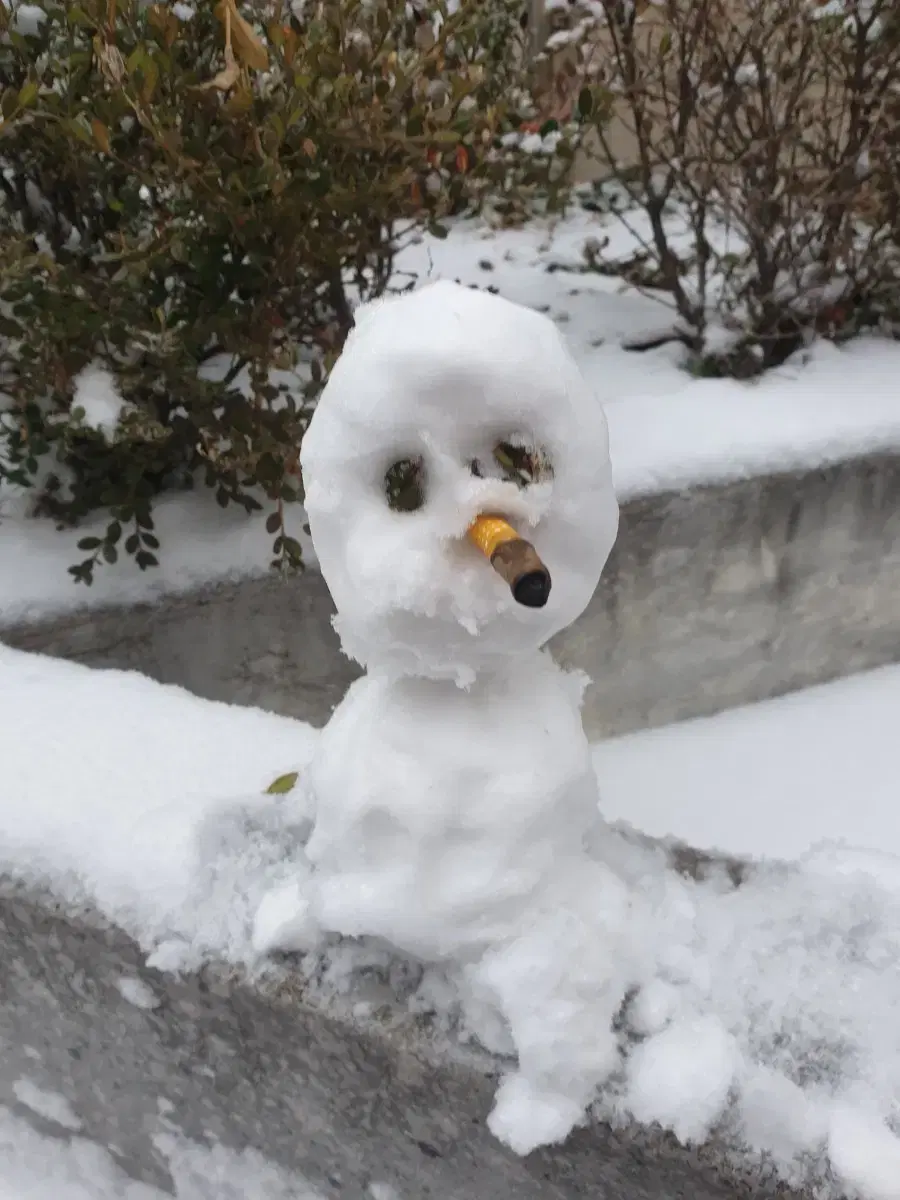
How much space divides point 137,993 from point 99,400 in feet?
3.06

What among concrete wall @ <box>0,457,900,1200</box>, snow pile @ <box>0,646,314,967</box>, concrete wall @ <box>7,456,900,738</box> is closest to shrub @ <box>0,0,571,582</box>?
concrete wall @ <box>7,456,900,738</box>

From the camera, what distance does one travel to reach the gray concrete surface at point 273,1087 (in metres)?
0.82

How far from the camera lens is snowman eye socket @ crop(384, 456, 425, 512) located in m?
0.71

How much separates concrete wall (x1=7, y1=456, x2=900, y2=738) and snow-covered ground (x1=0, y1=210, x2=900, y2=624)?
0.04m

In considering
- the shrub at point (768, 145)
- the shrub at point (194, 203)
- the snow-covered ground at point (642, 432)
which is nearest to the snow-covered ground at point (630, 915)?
the snow-covered ground at point (642, 432)

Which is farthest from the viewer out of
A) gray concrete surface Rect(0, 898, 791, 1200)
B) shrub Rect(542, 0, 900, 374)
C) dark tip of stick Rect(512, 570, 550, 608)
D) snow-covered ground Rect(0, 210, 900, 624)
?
shrub Rect(542, 0, 900, 374)

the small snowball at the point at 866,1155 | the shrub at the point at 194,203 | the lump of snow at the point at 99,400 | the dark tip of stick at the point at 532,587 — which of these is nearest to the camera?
the dark tip of stick at the point at 532,587

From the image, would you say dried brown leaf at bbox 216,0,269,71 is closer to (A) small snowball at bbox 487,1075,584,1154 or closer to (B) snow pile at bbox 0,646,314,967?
(B) snow pile at bbox 0,646,314,967

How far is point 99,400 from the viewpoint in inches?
60.2

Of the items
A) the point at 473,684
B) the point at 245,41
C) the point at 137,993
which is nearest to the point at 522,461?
the point at 473,684

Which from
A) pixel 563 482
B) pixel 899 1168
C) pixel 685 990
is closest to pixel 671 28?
pixel 563 482

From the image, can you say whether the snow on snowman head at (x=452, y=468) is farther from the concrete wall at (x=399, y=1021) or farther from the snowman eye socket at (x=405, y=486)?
the concrete wall at (x=399, y=1021)

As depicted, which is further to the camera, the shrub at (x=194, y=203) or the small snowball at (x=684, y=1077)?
the shrub at (x=194, y=203)

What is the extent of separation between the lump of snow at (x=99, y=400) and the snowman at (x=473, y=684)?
2.75ft
